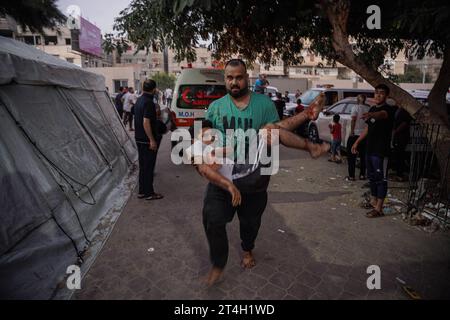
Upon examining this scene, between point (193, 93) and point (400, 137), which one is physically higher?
point (193, 93)

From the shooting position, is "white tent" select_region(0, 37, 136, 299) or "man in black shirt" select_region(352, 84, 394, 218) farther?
"man in black shirt" select_region(352, 84, 394, 218)

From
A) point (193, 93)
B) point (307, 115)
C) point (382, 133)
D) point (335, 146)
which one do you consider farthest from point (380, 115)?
point (193, 93)

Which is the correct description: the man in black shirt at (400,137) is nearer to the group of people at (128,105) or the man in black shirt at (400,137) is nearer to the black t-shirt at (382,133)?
the black t-shirt at (382,133)

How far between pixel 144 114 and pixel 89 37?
115 ft

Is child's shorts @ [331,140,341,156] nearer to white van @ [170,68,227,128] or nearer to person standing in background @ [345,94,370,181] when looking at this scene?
person standing in background @ [345,94,370,181]

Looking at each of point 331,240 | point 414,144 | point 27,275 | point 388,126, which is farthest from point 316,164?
point 27,275

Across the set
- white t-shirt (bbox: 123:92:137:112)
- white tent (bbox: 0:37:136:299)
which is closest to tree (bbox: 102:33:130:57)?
white tent (bbox: 0:37:136:299)

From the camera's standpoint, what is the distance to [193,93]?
7949 millimetres

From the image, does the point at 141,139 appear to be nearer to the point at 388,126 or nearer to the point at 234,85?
the point at 234,85

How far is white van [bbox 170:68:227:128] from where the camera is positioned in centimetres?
782

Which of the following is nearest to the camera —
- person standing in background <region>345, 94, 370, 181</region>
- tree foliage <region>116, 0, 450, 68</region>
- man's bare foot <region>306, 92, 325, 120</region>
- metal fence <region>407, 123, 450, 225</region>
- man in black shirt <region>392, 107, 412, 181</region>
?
man's bare foot <region>306, 92, 325, 120</region>

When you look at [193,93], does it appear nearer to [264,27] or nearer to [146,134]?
[264,27]

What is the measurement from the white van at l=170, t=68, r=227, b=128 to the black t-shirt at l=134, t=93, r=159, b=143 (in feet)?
8.55
